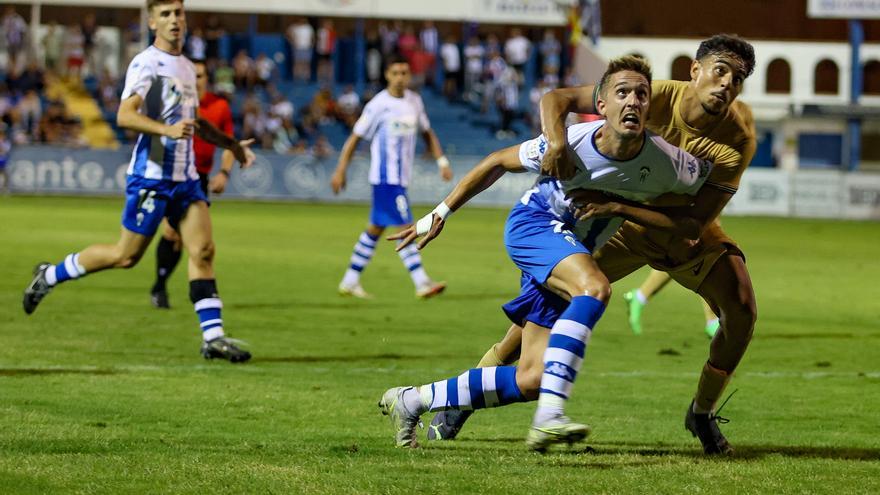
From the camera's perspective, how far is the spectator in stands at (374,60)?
143 feet

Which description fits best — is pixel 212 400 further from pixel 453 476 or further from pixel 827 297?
pixel 827 297

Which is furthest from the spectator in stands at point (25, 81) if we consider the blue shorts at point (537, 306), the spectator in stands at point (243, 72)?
the blue shorts at point (537, 306)

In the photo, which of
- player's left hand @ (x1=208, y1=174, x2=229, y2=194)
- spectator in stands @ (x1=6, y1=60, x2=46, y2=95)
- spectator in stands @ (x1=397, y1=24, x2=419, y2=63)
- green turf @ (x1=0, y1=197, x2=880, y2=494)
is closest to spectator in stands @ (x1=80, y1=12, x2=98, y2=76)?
spectator in stands @ (x1=6, y1=60, x2=46, y2=95)

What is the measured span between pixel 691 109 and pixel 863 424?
2263 mm

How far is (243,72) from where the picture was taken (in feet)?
142

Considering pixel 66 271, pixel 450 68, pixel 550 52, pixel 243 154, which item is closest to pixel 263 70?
pixel 450 68

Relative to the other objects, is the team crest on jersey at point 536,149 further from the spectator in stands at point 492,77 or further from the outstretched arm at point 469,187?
the spectator in stands at point 492,77

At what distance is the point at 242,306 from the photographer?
13.7 m

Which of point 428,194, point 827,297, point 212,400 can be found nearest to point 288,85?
point 428,194

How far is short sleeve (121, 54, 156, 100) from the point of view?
9.55 m

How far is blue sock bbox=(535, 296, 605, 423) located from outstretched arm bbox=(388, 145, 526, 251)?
0.71 m

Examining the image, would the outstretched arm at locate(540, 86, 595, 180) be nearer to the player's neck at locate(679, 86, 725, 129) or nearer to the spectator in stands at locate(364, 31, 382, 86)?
the player's neck at locate(679, 86, 725, 129)

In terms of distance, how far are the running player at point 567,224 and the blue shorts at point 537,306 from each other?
0.14ft

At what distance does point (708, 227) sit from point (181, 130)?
390 cm
